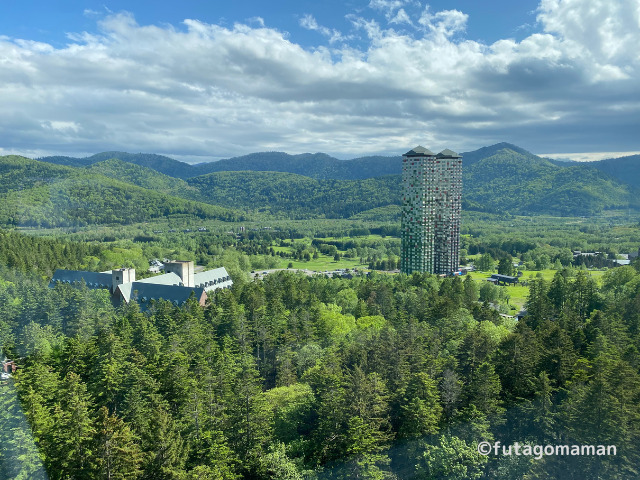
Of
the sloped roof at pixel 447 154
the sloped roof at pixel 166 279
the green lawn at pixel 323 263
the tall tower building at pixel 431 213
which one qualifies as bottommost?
the green lawn at pixel 323 263

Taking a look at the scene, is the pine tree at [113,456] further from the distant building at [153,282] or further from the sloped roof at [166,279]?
the sloped roof at [166,279]

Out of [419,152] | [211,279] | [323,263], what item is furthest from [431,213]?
[211,279]

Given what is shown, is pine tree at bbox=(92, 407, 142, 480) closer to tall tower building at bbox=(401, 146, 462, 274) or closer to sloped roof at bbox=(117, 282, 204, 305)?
sloped roof at bbox=(117, 282, 204, 305)

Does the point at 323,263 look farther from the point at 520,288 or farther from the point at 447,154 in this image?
the point at 520,288

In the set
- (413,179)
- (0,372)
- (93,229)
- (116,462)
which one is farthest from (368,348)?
(93,229)

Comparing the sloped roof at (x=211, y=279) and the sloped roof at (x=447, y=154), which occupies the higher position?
the sloped roof at (x=447, y=154)

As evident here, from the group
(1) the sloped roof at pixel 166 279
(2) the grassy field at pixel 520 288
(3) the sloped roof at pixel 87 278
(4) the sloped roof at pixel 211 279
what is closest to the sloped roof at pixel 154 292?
(1) the sloped roof at pixel 166 279
